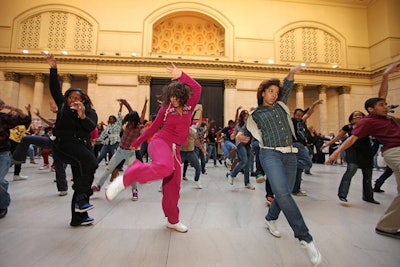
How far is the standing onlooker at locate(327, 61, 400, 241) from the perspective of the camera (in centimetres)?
246

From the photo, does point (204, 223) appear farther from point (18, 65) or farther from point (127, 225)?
point (18, 65)

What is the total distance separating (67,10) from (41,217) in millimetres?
19981

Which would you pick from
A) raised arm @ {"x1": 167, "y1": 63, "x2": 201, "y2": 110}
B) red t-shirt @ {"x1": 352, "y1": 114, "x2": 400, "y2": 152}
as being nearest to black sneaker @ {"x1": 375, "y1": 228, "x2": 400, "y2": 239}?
red t-shirt @ {"x1": 352, "y1": 114, "x2": 400, "y2": 152}

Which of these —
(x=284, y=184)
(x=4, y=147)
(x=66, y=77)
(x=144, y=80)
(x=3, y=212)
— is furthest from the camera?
(x=144, y=80)

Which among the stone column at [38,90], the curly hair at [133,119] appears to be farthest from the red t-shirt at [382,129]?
the stone column at [38,90]

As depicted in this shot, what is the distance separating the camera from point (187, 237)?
7.59ft

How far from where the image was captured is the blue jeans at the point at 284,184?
1838mm

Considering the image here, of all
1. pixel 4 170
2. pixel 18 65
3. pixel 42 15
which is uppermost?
pixel 42 15

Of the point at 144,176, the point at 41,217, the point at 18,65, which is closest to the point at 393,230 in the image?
the point at 144,176

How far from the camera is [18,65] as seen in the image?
16328 millimetres

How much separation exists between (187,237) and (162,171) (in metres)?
0.85

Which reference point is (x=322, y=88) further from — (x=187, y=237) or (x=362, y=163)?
(x=187, y=237)

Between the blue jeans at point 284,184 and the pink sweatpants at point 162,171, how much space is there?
0.97 meters

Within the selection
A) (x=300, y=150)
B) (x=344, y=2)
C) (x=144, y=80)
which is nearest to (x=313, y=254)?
(x=300, y=150)
